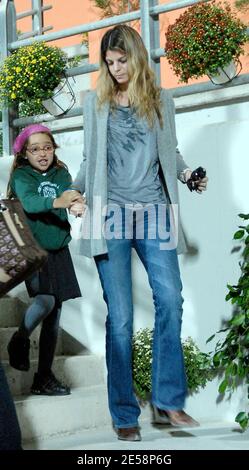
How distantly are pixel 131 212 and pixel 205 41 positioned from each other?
194cm

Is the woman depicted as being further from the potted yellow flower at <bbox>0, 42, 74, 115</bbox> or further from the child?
the potted yellow flower at <bbox>0, 42, 74, 115</bbox>

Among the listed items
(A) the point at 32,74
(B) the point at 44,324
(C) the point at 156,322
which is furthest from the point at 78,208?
(A) the point at 32,74

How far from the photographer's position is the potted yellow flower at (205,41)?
199 inches

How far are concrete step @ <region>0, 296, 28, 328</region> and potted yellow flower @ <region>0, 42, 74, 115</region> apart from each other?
5.38 ft

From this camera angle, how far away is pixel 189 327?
4.37 metres

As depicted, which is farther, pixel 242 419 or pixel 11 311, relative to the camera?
pixel 11 311

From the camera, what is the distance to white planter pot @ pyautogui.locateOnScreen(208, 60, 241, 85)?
509 cm

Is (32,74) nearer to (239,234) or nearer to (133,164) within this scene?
(239,234)

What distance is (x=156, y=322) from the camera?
3.43 m

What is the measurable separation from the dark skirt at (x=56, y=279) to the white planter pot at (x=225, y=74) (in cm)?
154
